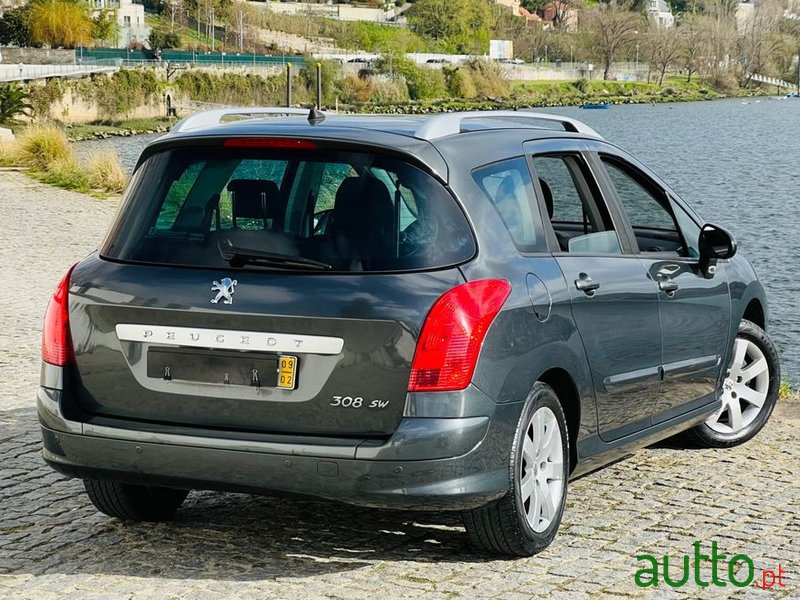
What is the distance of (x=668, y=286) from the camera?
6.39 meters

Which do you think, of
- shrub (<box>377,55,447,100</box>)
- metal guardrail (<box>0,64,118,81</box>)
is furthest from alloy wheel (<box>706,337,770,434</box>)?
shrub (<box>377,55,447,100</box>)

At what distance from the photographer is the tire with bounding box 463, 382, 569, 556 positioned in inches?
200

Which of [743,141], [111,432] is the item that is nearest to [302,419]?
[111,432]

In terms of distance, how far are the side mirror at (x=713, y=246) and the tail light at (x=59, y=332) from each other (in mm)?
3088

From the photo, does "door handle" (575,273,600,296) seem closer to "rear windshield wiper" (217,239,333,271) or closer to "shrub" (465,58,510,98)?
"rear windshield wiper" (217,239,333,271)

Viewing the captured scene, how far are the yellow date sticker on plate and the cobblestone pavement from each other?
72 centimetres

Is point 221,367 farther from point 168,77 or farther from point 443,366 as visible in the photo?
point 168,77

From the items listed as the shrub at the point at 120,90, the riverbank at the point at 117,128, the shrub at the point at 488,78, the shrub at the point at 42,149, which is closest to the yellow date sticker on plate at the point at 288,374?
the shrub at the point at 42,149

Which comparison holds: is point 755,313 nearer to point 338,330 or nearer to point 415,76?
point 338,330

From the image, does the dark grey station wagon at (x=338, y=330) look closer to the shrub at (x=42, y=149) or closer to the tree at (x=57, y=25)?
the shrub at (x=42, y=149)

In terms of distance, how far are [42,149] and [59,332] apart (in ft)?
92.0

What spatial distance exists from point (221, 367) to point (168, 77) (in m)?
112

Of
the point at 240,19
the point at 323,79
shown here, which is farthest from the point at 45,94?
the point at 240,19

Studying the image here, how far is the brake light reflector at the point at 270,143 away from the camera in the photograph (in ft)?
16.7
